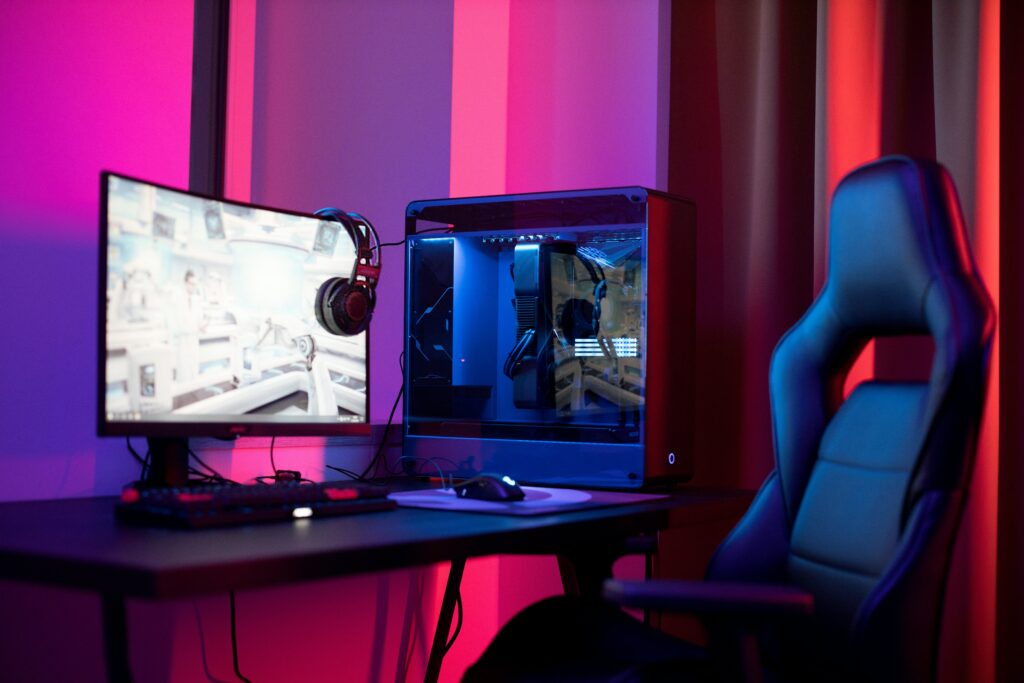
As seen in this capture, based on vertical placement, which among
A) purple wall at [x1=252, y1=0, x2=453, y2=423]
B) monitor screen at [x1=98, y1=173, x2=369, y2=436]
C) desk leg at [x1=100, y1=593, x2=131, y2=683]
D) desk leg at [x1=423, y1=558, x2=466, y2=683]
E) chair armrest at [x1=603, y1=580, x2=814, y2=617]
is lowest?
desk leg at [x1=423, y1=558, x2=466, y2=683]

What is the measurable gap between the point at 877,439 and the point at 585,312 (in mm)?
788

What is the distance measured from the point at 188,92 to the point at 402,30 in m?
0.93

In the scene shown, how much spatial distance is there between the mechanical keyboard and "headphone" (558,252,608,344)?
70 cm

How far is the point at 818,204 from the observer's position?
207 cm

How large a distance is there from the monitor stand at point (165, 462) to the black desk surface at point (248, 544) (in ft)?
0.27

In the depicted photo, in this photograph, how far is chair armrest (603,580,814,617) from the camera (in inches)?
41.0

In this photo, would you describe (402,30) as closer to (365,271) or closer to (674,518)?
(365,271)

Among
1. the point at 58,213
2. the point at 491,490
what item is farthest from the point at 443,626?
the point at 58,213

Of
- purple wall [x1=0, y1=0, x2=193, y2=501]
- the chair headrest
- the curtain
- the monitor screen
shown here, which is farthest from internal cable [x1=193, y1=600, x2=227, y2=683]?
the chair headrest

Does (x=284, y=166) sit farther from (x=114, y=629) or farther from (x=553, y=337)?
(x=114, y=629)

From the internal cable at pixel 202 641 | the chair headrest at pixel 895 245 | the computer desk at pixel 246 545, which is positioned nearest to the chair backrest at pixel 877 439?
the chair headrest at pixel 895 245

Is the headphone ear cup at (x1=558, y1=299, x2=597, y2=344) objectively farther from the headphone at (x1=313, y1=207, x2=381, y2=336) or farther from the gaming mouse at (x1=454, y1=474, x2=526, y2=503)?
the gaming mouse at (x1=454, y1=474, x2=526, y2=503)

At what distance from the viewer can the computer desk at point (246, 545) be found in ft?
2.98

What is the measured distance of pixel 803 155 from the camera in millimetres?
2186
